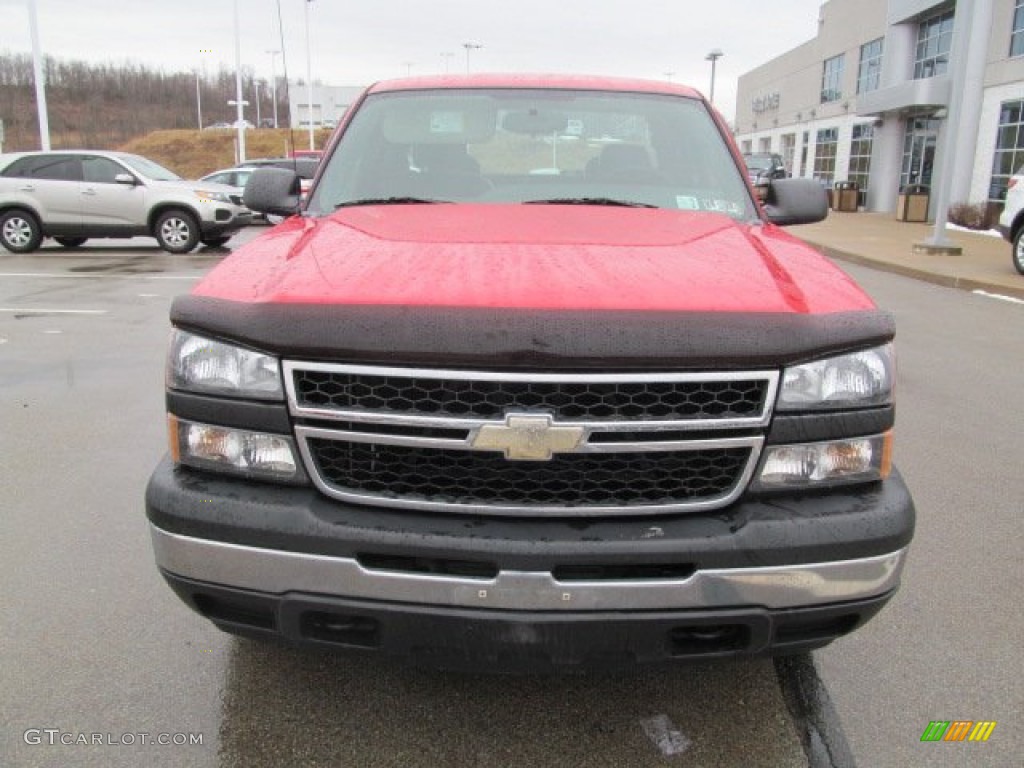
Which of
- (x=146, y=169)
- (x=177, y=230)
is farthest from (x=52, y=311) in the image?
(x=146, y=169)

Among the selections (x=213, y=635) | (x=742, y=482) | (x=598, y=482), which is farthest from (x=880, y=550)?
(x=213, y=635)

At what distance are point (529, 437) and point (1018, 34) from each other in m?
25.2

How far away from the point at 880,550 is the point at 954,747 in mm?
782

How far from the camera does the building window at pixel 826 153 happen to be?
37594 mm

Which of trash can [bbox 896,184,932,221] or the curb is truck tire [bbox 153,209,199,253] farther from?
trash can [bbox 896,184,932,221]

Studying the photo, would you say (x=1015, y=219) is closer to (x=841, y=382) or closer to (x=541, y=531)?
(x=841, y=382)

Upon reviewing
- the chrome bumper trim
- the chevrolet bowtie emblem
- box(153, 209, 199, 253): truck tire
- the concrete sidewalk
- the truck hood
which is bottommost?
the concrete sidewalk

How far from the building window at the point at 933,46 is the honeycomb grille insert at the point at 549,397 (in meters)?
29.1

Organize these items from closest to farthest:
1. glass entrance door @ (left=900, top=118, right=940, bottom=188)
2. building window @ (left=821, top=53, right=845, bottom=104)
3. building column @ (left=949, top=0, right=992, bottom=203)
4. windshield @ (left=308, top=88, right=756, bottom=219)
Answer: windshield @ (left=308, top=88, right=756, bottom=219)
building column @ (left=949, top=0, right=992, bottom=203)
glass entrance door @ (left=900, top=118, right=940, bottom=188)
building window @ (left=821, top=53, right=845, bottom=104)

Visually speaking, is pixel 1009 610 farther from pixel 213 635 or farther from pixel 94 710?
pixel 94 710

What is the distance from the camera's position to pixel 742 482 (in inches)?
78.2

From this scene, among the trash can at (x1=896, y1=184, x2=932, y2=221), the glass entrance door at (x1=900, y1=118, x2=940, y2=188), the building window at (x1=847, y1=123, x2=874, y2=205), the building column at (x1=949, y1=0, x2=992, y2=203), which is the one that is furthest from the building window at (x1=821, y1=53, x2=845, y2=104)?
the building column at (x1=949, y1=0, x2=992, y2=203)

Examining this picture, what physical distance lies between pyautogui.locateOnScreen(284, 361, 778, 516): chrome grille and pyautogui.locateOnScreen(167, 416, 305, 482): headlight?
0.06m

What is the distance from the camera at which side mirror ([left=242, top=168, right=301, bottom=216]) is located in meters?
3.59
